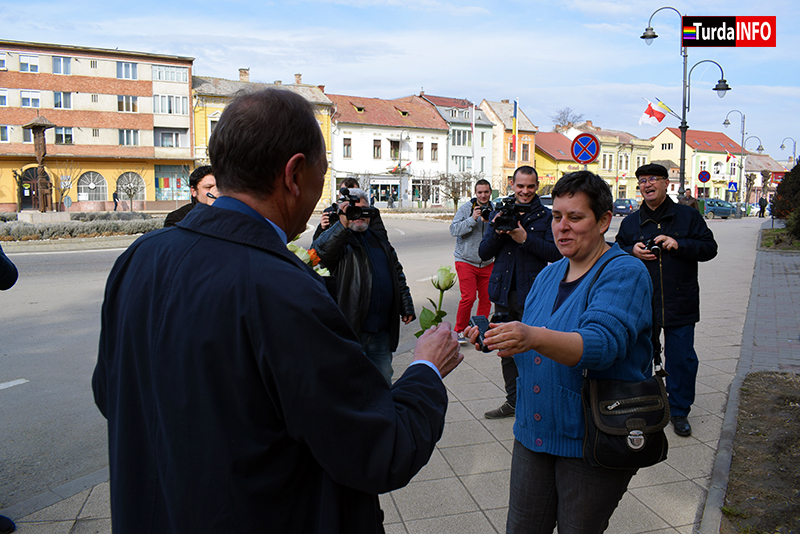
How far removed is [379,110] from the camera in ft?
186

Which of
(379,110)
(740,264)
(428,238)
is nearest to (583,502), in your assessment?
(740,264)

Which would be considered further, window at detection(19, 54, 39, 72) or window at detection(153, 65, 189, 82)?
window at detection(153, 65, 189, 82)

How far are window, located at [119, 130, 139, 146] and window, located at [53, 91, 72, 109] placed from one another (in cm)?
427

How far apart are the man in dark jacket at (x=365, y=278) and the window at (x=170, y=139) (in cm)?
4854

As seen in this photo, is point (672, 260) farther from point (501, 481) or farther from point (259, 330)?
point (259, 330)

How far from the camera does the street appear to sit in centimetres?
430

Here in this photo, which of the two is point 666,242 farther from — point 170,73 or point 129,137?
point 170,73

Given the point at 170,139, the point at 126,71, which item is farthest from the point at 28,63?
the point at 170,139

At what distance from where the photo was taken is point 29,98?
1778 inches

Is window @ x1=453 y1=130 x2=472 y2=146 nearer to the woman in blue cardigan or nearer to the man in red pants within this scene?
the man in red pants

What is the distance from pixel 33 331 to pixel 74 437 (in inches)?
164

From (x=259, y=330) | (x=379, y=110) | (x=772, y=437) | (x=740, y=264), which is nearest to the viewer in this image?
(x=259, y=330)

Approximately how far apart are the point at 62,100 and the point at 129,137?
5.54 meters

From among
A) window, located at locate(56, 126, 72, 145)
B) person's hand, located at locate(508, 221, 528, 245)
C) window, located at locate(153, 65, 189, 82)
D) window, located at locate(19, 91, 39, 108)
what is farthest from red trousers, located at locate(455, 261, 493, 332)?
window, located at locate(19, 91, 39, 108)
